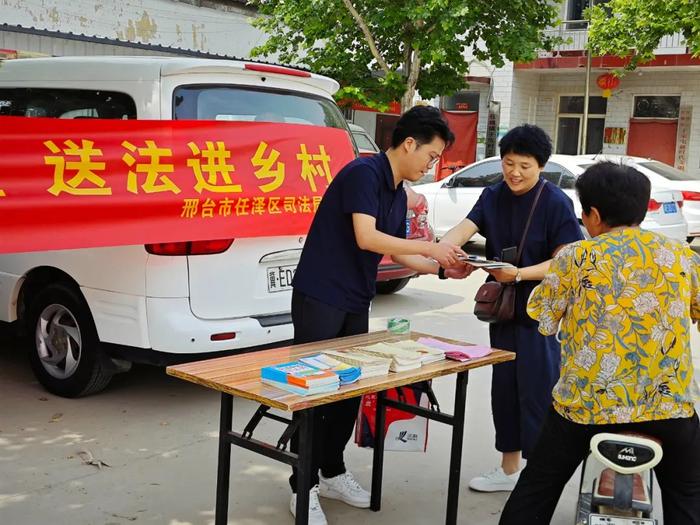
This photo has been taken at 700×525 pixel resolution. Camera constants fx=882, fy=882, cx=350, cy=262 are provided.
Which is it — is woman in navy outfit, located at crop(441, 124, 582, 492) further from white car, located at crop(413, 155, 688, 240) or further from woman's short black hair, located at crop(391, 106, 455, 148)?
white car, located at crop(413, 155, 688, 240)

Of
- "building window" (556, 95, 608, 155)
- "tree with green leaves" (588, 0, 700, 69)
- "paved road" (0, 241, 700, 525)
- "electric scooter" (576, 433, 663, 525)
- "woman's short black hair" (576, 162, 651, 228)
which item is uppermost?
"tree with green leaves" (588, 0, 700, 69)

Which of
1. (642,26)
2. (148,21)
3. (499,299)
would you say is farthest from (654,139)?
(499,299)

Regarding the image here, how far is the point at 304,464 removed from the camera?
3137mm

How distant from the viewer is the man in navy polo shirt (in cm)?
375

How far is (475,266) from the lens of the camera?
389cm

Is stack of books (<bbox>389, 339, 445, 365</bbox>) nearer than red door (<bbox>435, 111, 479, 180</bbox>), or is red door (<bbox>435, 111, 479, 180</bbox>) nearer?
stack of books (<bbox>389, 339, 445, 365</bbox>)

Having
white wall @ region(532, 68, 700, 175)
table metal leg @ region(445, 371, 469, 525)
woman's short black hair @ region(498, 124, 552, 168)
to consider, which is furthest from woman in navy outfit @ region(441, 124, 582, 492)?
white wall @ region(532, 68, 700, 175)

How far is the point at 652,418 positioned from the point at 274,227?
2.98m

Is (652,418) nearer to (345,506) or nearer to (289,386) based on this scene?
(289,386)

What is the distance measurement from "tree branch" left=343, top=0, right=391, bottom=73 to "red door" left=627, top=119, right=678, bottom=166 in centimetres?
902

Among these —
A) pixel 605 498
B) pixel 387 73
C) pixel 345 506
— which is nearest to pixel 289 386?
pixel 605 498

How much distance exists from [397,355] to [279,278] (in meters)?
2.06

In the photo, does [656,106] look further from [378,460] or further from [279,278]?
[378,460]

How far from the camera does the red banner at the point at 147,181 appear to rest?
182 inches
